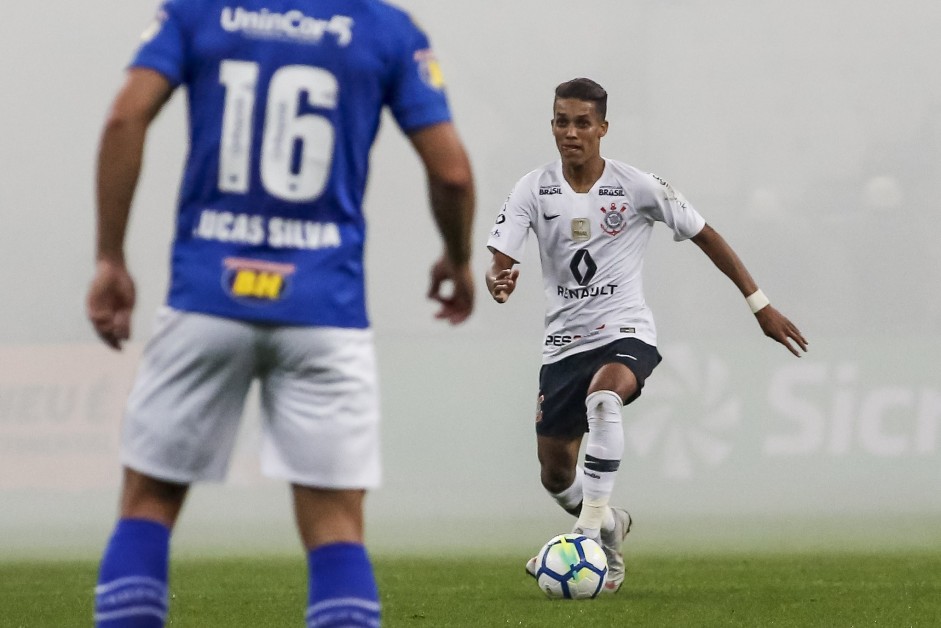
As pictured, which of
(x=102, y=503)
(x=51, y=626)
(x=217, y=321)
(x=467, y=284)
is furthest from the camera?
(x=102, y=503)

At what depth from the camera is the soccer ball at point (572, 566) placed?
6.49m

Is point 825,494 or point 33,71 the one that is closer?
point 825,494

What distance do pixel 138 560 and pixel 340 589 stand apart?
383 millimetres

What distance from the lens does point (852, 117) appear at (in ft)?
42.9

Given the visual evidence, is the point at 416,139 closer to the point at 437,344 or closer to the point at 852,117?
the point at 437,344

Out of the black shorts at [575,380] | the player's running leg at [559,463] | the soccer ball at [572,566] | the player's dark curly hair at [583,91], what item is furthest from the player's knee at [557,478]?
the player's dark curly hair at [583,91]

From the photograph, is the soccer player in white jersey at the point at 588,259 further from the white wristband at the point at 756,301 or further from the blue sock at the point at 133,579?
the blue sock at the point at 133,579

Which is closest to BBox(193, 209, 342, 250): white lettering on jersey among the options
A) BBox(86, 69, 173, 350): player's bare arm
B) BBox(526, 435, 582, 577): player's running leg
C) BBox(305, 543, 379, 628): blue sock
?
BBox(86, 69, 173, 350): player's bare arm

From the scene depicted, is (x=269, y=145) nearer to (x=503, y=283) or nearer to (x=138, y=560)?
(x=138, y=560)

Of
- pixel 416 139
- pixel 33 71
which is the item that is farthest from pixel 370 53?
pixel 33 71

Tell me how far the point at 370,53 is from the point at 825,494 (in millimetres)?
9038

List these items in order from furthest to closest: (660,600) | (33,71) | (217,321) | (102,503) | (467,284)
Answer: (33,71), (102,503), (660,600), (467,284), (217,321)

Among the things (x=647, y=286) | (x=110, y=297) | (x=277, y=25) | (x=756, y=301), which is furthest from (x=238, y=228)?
(x=647, y=286)

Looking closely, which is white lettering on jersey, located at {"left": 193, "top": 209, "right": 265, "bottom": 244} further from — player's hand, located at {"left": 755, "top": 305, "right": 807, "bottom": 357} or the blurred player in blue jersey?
player's hand, located at {"left": 755, "top": 305, "right": 807, "bottom": 357}
